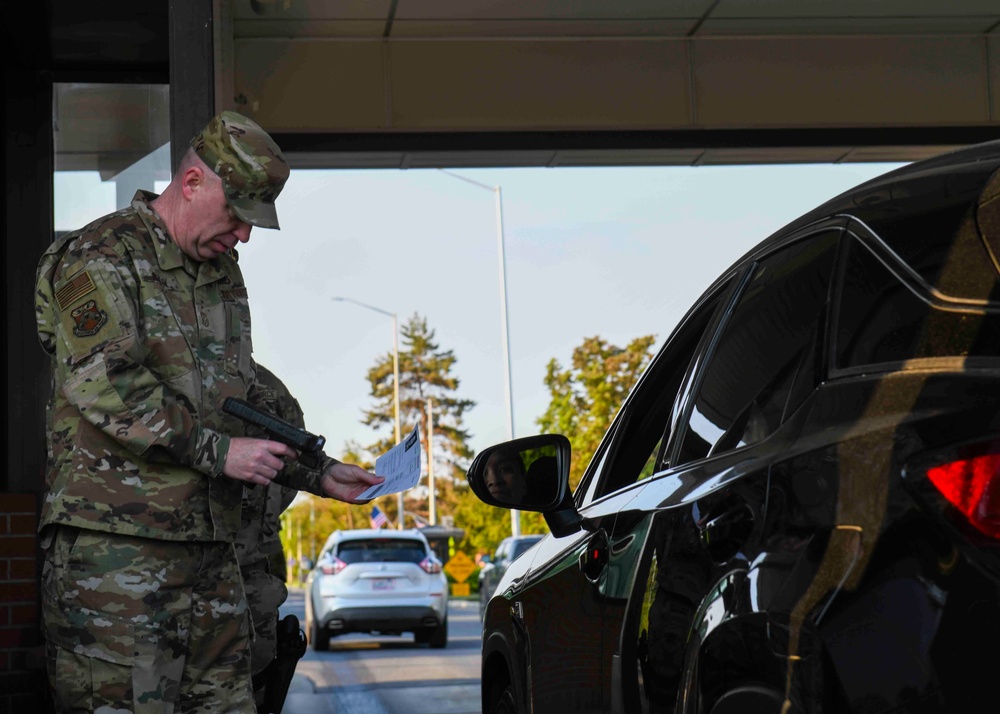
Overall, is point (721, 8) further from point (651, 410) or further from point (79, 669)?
point (79, 669)

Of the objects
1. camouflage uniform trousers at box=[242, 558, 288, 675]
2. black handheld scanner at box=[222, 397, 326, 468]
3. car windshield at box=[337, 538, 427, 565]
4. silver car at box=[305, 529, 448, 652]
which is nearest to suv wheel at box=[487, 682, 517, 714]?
black handheld scanner at box=[222, 397, 326, 468]

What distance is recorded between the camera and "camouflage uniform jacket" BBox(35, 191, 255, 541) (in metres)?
3.10

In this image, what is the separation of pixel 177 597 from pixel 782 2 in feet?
19.2

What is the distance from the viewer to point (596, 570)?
102 inches

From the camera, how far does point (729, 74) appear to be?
8.45 metres

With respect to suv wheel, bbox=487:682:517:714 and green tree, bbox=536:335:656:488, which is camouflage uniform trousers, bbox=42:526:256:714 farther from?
green tree, bbox=536:335:656:488

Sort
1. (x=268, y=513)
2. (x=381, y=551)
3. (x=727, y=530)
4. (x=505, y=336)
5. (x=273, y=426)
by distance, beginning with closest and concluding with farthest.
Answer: (x=727, y=530)
(x=273, y=426)
(x=268, y=513)
(x=381, y=551)
(x=505, y=336)

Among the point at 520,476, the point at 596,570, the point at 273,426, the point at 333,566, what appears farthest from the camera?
the point at 333,566

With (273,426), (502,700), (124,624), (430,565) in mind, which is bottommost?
(430,565)

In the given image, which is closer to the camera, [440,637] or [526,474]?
[526,474]

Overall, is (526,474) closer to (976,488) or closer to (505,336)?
(976,488)

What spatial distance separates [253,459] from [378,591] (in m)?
16.0

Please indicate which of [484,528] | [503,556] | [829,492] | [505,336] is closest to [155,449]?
[829,492]

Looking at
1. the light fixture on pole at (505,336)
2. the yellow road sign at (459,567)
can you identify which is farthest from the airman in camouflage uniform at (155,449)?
the yellow road sign at (459,567)
